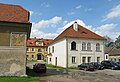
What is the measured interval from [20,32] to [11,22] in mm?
1423

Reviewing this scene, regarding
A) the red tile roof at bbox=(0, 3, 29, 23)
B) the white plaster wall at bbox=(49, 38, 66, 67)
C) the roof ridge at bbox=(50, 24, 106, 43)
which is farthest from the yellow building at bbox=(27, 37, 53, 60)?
the red tile roof at bbox=(0, 3, 29, 23)

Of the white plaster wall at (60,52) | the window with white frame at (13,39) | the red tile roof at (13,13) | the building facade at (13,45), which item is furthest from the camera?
the white plaster wall at (60,52)

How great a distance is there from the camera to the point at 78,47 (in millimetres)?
39812

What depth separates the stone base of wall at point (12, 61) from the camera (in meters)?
19.5

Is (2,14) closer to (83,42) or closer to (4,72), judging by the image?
(4,72)

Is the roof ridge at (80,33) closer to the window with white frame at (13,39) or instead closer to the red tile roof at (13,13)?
the red tile roof at (13,13)

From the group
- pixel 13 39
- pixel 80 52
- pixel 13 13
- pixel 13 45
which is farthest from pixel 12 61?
pixel 80 52

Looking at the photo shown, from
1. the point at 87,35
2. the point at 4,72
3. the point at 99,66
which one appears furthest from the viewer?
the point at 87,35

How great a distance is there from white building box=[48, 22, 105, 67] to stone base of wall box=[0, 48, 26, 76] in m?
19.0

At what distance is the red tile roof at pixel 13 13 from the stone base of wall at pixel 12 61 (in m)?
3.31

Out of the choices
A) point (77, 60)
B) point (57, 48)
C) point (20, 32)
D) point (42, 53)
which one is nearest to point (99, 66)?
point (77, 60)

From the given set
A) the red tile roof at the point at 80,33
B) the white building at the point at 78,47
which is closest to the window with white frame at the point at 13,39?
the white building at the point at 78,47

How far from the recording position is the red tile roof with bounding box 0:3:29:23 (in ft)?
67.5

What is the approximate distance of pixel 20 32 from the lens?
20.4 metres
